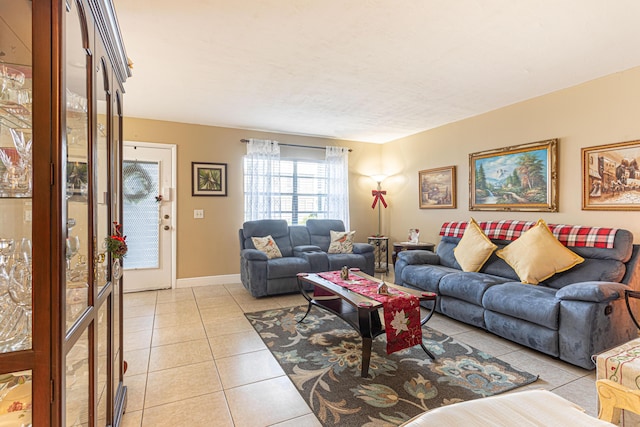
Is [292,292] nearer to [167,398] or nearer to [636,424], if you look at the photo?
[167,398]

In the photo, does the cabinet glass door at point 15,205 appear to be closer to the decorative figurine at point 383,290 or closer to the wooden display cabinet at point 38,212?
the wooden display cabinet at point 38,212

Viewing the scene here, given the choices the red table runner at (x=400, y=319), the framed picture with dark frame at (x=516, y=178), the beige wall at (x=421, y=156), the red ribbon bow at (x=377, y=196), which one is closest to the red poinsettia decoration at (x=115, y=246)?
the red table runner at (x=400, y=319)

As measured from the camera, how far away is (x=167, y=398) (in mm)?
1963

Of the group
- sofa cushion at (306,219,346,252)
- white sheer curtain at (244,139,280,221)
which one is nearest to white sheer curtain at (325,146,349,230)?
sofa cushion at (306,219,346,252)

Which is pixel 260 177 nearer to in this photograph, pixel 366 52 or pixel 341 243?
pixel 341 243

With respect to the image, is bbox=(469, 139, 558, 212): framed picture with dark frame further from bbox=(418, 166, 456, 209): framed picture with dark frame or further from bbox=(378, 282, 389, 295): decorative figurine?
bbox=(378, 282, 389, 295): decorative figurine

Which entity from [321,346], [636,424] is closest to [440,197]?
[321,346]

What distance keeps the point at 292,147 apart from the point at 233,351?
3.55 meters

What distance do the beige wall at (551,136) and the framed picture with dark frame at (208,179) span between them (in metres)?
3.09

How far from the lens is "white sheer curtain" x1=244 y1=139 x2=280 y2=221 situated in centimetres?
493

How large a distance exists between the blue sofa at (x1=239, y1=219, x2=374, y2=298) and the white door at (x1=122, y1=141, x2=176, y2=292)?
42.8 inches

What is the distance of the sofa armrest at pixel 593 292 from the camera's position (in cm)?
224

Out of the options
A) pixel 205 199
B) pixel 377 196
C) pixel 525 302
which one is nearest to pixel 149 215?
pixel 205 199

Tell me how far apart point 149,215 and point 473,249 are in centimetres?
429
